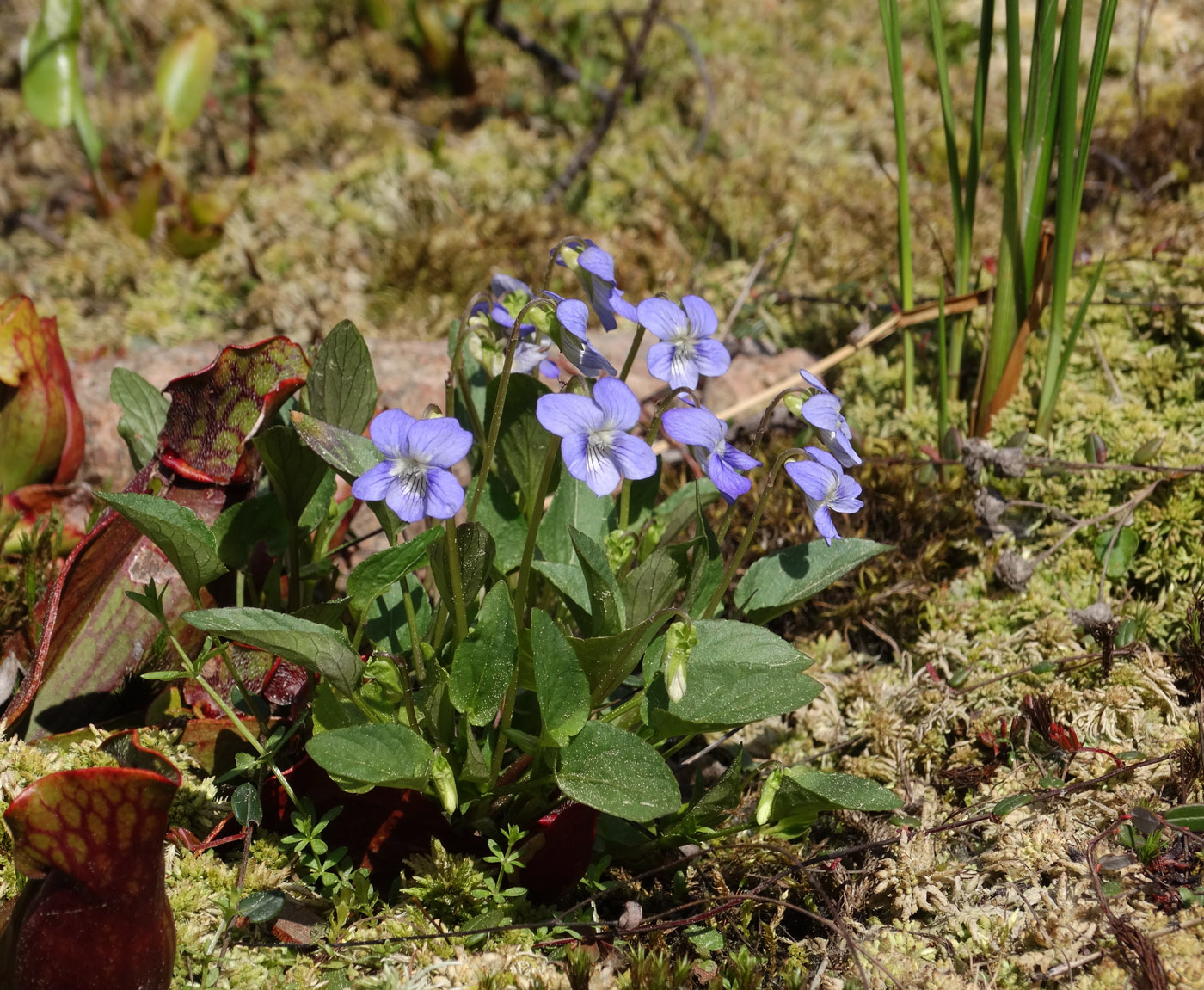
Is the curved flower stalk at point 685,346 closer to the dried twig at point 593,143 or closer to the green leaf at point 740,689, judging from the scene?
the green leaf at point 740,689

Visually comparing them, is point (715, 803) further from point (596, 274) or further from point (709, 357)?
point (596, 274)

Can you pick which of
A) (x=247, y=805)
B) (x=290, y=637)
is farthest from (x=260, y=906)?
(x=290, y=637)

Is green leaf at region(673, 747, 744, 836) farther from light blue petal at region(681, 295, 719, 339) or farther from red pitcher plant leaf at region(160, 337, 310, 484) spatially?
red pitcher plant leaf at region(160, 337, 310, 484)

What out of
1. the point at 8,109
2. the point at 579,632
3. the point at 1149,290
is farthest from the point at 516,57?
the point at 579,632

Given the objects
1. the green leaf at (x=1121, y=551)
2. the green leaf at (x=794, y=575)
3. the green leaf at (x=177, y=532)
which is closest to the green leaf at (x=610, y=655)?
the green leaf at (x=794, y=575)

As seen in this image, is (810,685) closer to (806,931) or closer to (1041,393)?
(806,931)

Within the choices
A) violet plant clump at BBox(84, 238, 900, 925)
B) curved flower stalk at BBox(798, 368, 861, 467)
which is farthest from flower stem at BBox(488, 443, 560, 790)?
curved flower stalk at BBox(798, 368, 861, 467)
